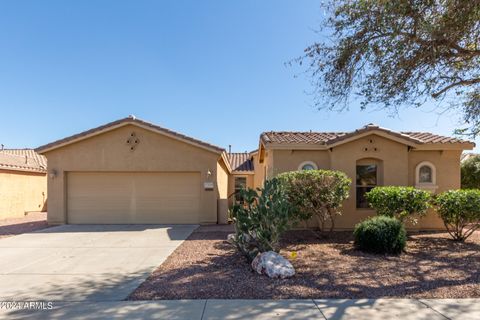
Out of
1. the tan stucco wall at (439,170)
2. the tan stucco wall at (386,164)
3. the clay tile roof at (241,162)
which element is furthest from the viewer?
the clay tile roof at (241,162)

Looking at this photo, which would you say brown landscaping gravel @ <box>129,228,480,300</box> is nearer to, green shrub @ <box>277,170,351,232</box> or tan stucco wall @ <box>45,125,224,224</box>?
green shrub @ <box>277,170,351,232</box>

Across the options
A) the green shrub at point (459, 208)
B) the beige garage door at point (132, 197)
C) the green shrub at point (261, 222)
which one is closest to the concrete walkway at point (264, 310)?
the green shrub at point (261, 222)

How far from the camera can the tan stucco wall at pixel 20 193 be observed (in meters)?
16.1

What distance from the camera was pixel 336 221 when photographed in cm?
1145

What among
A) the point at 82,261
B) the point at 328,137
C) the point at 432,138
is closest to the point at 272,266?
the point at 82,261

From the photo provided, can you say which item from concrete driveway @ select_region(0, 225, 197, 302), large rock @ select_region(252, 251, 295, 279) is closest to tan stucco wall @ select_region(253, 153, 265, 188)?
concrete driveway @ select_region(0, 225, 197, 302)

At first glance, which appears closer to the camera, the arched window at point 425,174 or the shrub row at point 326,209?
the shrub row at point 326,209

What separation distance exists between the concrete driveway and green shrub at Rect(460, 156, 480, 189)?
1598cm

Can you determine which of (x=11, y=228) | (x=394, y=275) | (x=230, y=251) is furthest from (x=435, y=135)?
(x=11, y=228)

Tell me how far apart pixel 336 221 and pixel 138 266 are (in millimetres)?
7548

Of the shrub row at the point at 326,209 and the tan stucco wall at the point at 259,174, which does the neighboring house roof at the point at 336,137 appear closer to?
the shrub row at the point at 326,209

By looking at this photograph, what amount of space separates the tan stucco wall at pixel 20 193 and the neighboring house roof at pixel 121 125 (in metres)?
5.18

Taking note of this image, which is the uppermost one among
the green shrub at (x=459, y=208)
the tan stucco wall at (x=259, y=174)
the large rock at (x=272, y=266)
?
the tan stucco wall at (x=259, y=174)

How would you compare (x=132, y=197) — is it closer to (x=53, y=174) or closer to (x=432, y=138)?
(x=53, y=174)
